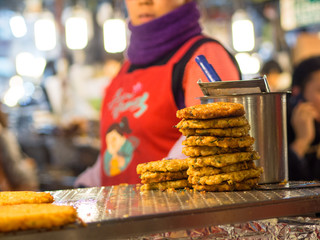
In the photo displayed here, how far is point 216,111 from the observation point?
152cm

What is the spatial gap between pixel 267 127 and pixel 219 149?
0.24 meters

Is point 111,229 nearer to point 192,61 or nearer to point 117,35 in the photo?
point 192,61

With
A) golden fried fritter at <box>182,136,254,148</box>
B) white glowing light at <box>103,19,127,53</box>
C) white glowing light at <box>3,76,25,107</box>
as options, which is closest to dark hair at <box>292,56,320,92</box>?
golden fried fritter at <box>182,136,254,148</box>

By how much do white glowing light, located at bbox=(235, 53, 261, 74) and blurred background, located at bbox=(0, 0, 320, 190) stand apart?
1.2 inches

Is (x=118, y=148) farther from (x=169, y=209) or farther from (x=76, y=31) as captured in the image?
(x=76, y=31)

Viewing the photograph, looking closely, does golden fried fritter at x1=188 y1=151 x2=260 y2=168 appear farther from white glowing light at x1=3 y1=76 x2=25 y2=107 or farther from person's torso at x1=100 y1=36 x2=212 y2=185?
white glowing light at x1=3 y1=76 x2=25 y2=107

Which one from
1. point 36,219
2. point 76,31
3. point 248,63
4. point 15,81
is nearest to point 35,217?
point 36,219

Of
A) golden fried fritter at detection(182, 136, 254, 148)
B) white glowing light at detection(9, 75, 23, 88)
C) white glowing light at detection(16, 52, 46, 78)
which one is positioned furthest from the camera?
white glowing light at detection(9, 75, 23, 88)

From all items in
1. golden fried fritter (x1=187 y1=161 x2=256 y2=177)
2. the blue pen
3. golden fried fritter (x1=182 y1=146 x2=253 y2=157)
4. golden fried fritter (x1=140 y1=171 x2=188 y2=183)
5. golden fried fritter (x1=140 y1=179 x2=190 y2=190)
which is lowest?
golden fried fritter (x1=140 y1=179 x2=190 y2=190)

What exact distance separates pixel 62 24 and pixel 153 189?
10.8 metres

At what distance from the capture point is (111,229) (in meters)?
1.20

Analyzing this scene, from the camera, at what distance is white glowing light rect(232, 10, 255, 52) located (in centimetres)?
1015

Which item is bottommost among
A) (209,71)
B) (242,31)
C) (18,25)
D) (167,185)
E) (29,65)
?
(167,185)

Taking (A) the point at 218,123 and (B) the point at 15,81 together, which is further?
(B) the point at 15,81
